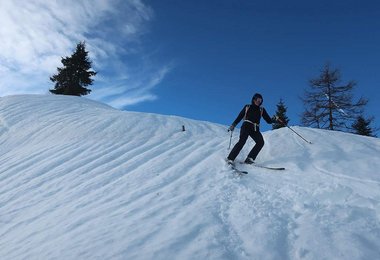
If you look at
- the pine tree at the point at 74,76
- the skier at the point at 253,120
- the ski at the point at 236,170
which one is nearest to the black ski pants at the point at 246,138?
the skier at the point at 253,120

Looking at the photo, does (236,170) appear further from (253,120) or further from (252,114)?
(252,114)

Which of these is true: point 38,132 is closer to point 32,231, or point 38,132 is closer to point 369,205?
point 32,231

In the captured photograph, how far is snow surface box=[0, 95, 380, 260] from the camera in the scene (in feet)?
15.5

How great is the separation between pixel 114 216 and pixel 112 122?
30.9 feet

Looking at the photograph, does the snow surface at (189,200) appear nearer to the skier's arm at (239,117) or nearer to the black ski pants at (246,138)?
the black ski pants at (246,138)

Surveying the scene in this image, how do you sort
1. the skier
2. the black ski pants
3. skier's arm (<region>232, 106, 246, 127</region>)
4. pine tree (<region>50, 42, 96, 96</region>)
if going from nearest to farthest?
the black ski pants → the skier → skier's arm (<region>232, 106, 246, 127</region>) → pine tree (<region>50, 42, 96, 96</region>)

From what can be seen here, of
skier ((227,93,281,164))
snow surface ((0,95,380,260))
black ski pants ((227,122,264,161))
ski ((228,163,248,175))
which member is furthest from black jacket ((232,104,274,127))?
ski ((228,163,248,175))

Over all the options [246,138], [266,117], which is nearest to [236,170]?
[246,138]

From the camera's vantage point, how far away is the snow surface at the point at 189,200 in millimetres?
4719

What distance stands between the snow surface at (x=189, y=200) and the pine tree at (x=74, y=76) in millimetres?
28441

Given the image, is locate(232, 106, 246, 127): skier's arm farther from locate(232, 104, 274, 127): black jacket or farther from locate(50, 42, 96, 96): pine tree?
locate(50, 42, 96, 96): pine tree

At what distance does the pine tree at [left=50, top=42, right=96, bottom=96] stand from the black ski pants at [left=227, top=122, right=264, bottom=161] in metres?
33.8

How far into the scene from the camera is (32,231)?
5906 mm

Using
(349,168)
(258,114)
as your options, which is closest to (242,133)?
(258,114)
